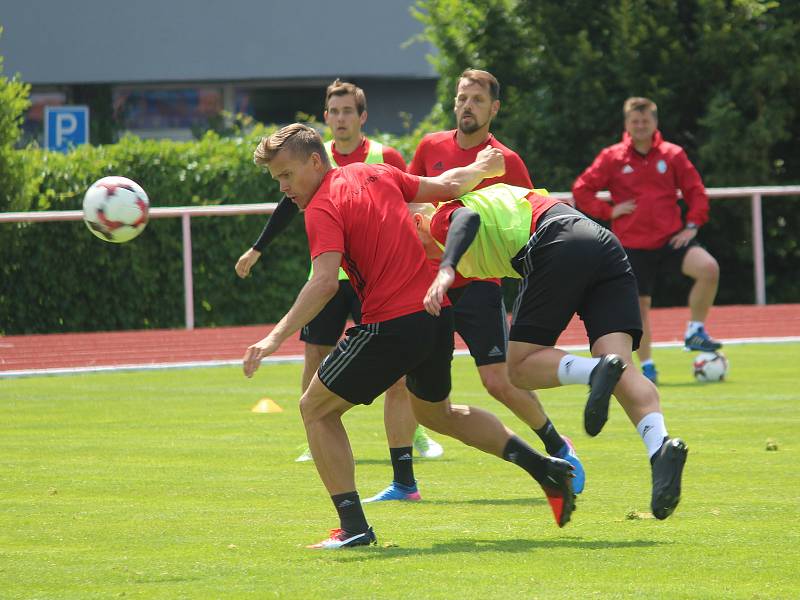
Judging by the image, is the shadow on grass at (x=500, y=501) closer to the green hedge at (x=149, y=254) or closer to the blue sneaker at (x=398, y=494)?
the blue sneaker at (x=398, y=494)

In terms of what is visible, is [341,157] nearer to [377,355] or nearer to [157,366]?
[377,355]

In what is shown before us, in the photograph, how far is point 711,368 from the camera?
13.7 metres

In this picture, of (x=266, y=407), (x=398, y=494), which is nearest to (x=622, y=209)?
(x=266, y=407)

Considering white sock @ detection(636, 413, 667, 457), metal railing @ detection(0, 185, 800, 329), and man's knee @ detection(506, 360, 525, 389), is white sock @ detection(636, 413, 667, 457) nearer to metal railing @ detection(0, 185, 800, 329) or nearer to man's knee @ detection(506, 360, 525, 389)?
man's knee @ detection(506, 360, 525, 389)

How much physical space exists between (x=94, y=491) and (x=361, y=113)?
2.98m

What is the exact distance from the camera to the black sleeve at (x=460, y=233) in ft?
21.0

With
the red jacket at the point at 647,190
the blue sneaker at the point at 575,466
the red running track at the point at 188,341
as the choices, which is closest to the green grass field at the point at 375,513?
the blue sneaker at the point at 575,466

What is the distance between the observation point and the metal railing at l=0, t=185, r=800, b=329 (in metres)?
18.3

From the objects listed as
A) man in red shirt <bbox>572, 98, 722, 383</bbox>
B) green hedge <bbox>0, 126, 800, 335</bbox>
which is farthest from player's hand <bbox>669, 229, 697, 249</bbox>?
green hedge <bbox>0, 126, 800, 335</bbox>

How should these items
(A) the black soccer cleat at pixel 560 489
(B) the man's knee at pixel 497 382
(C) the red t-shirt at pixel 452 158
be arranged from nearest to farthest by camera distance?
(A) the black soccer cleat at pixel 560 489, (B) the man's knee at pixel 497 382, (C) the red t-shirt at pixel 452 158

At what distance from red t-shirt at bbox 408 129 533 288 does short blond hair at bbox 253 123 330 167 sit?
253cm

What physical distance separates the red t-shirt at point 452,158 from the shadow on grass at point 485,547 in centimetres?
266

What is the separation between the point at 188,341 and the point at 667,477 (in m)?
12.1

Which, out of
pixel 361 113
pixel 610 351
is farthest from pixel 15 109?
pixel 610 351
